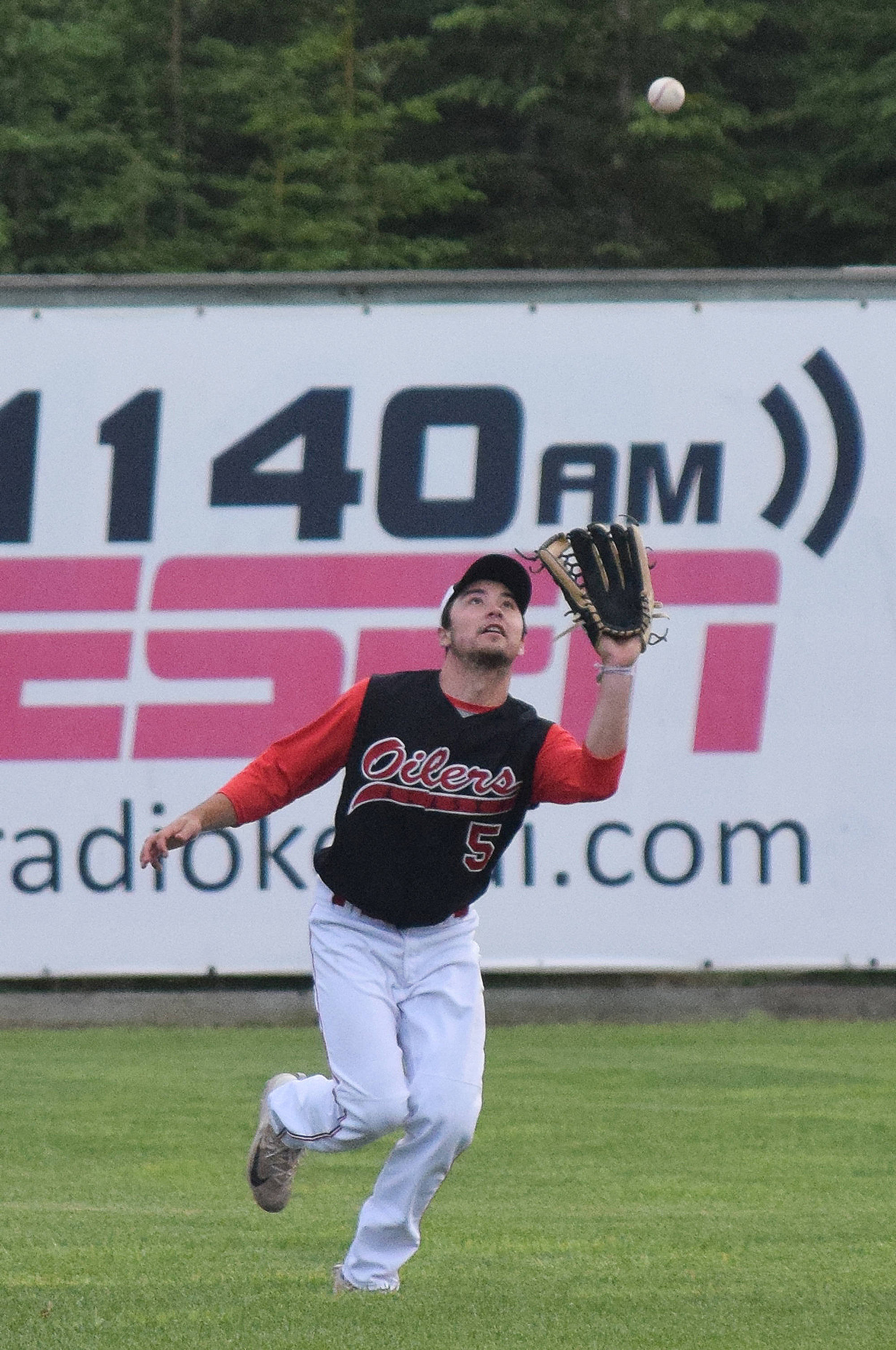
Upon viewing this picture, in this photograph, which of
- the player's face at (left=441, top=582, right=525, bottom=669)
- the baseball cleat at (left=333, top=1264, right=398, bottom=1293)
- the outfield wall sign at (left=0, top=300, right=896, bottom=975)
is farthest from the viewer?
the outfield wall sign at (left=0, top=300, right=896, bottom=975)

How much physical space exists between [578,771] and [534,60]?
26.1 meters

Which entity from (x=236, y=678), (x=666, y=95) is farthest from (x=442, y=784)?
(x=666, y=95)

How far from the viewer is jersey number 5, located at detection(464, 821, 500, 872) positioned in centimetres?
552

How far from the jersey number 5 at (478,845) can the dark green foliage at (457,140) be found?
22.5 meters

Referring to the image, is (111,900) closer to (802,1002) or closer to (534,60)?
(802,1002)

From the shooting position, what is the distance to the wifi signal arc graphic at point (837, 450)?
444 inches

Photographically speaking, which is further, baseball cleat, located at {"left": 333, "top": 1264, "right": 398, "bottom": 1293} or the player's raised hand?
baseball cleat, located at {"left": 333, "top": 1264, "right": 398, "bottom": 1293}

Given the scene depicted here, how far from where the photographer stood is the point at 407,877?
215 inches

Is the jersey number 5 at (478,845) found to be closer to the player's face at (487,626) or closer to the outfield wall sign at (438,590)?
the player's face at (487,626)

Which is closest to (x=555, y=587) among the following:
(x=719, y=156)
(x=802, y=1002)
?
(x=802, y=1002)

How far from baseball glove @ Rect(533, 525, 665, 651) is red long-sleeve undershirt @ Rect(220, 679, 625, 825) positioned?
385 mm

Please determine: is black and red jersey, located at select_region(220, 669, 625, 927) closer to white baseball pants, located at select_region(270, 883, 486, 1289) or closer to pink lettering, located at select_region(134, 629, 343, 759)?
white baseball pants, located at select_region(270, 883, 486, 1289)

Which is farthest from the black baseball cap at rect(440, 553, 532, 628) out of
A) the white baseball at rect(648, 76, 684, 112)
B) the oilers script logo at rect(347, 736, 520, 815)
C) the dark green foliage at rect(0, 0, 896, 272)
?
the dark green foliage at rect(0, 0, 896, 272)

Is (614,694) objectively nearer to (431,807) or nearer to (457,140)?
(431,807)
